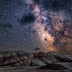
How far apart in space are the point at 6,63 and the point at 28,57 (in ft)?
16.8

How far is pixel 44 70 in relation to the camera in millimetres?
14273

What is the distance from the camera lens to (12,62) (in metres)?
20.7

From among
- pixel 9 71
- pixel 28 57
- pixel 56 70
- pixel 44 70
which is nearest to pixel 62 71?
pixel 56 70

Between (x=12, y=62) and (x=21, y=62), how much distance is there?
1.56 m

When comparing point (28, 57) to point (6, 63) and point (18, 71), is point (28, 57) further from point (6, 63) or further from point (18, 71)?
point (18, 71)

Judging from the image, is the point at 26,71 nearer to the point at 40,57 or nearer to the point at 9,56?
the point at 9,56

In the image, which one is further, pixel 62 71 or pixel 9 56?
pixel 9 56

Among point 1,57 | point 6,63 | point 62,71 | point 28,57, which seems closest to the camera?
point 62,71

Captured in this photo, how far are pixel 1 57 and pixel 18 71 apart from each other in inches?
364

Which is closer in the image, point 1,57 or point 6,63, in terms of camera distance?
point 6,63

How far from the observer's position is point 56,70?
47.2 feet

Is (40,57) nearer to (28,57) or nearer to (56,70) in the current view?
(28,57)

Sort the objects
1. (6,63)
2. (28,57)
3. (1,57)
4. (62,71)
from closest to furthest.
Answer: (62,71), (6,63), (1,57), (28,57)

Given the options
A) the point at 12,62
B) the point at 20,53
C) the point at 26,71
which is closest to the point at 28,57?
the point at 20,53
